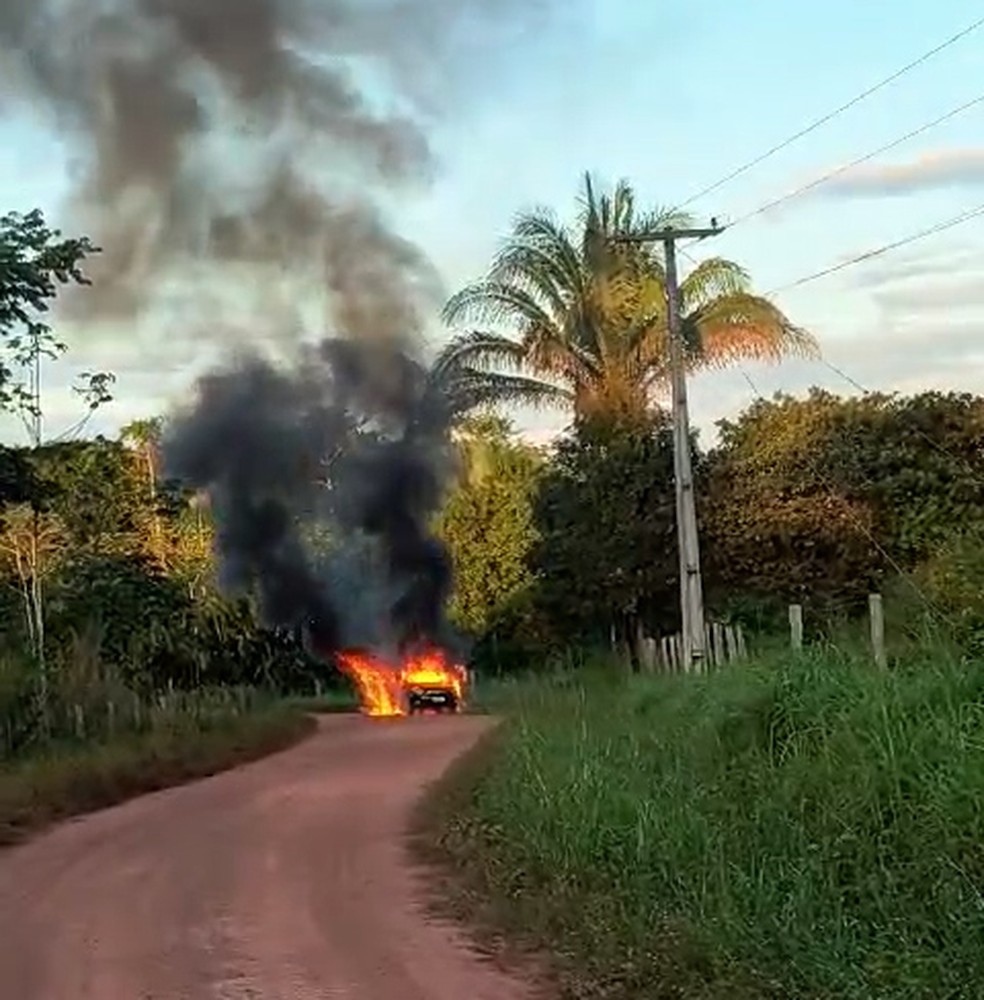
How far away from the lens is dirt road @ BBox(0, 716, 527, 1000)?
8758 mm

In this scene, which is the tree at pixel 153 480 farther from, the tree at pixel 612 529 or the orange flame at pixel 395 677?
the tree at pixel 612 529

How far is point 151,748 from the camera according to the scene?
77.5ft

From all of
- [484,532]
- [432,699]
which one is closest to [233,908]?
[432,699]

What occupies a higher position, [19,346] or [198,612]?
[19,346]

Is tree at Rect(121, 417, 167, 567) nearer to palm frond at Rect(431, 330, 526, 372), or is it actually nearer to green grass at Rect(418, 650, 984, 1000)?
palm frond at Rect(431, 330, 526, 372)

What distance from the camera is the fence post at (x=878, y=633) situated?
1108cm

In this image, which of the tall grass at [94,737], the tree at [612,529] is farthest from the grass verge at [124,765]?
the tree at [612,529]

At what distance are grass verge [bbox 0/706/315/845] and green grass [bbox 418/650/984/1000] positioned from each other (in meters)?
5.73

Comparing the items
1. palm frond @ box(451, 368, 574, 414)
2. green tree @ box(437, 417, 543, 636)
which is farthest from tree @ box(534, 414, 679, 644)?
green tree @ box(437, 417, 543, 636)

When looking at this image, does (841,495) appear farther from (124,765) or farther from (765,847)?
(765,847)

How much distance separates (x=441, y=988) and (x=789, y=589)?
67.5 feet

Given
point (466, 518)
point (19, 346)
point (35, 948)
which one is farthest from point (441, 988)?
point (466, 518)

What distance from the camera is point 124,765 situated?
2141cm

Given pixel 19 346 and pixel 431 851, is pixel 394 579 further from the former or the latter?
pixel 431 851
